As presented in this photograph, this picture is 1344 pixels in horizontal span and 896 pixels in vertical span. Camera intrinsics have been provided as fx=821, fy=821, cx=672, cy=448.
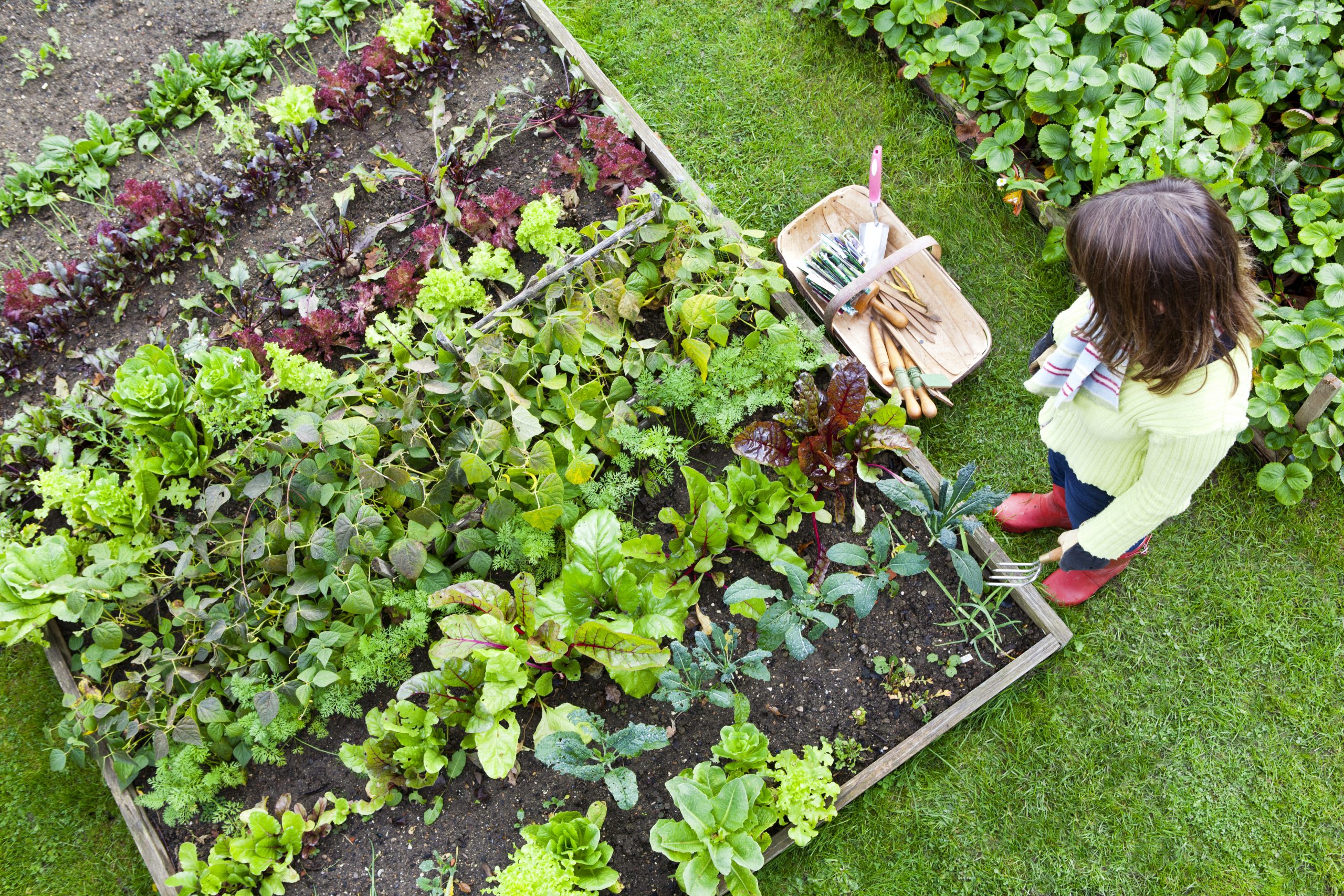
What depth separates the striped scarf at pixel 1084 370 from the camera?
2016 millimetres

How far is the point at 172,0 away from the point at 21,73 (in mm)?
696

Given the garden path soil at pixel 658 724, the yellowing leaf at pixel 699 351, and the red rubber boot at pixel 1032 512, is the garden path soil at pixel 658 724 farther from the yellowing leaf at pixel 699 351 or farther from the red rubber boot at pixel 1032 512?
the yellowing leaf at pixel 699 351

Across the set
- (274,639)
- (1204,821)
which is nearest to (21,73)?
(274,639)

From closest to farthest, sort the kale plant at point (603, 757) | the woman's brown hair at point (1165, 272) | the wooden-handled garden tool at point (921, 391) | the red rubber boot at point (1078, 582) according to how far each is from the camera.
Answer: the woman's brown hair at point (1165, 272) < the kale plant at point (603, 757) < the red rubber boot at point (1078, 582) < the wooden-handled garden tool at point (921, 391)

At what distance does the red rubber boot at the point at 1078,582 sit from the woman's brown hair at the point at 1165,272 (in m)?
1.09

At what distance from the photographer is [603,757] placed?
7.54ft

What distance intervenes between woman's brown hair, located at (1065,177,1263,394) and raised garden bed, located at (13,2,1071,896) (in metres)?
0.98

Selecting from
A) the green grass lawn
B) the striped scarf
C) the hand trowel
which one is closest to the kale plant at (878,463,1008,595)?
the striped scarf

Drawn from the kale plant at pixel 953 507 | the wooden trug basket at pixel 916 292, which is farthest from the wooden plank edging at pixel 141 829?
the wooden trug basket at pixel 916 292

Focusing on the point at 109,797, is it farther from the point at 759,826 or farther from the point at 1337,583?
the point at 1337,583

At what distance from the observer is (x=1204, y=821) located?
2684 mm

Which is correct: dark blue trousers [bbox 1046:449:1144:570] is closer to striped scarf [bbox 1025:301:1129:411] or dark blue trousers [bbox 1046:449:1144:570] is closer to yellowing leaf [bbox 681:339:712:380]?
striped scarf [bbox 1025:301:1129:411]

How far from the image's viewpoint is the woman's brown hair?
1.72 m

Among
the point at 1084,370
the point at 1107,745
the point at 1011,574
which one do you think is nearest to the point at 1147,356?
the point at 1084,370
